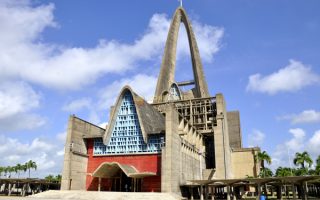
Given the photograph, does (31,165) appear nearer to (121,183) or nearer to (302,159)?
(121,183)

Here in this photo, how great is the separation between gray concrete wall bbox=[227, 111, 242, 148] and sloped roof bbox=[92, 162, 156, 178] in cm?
3834

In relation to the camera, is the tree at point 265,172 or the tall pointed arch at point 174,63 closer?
the tree at point 265,172

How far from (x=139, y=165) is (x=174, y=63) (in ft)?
147

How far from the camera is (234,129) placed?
7462 cm

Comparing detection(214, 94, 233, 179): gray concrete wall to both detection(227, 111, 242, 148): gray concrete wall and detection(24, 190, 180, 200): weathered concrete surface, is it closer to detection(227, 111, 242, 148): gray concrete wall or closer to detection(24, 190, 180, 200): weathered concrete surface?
detection(24, 190, 180, 200): weathered concrete surface

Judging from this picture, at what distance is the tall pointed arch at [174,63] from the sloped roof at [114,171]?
29.0 metres

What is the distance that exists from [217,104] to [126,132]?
821 inches

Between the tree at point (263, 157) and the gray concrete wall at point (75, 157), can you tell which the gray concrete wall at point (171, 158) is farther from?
the tree at point (263, 157)

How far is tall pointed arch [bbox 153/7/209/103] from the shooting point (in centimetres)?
7456

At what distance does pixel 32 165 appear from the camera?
90.5 meters

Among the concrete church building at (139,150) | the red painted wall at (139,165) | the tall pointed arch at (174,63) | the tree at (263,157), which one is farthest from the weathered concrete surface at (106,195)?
the tall pointed arch at (174,63)

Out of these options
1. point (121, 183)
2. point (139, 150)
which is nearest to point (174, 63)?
point (139, 150)

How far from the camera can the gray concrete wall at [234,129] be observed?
239 feet

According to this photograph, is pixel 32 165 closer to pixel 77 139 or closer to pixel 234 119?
pixel 77 139
